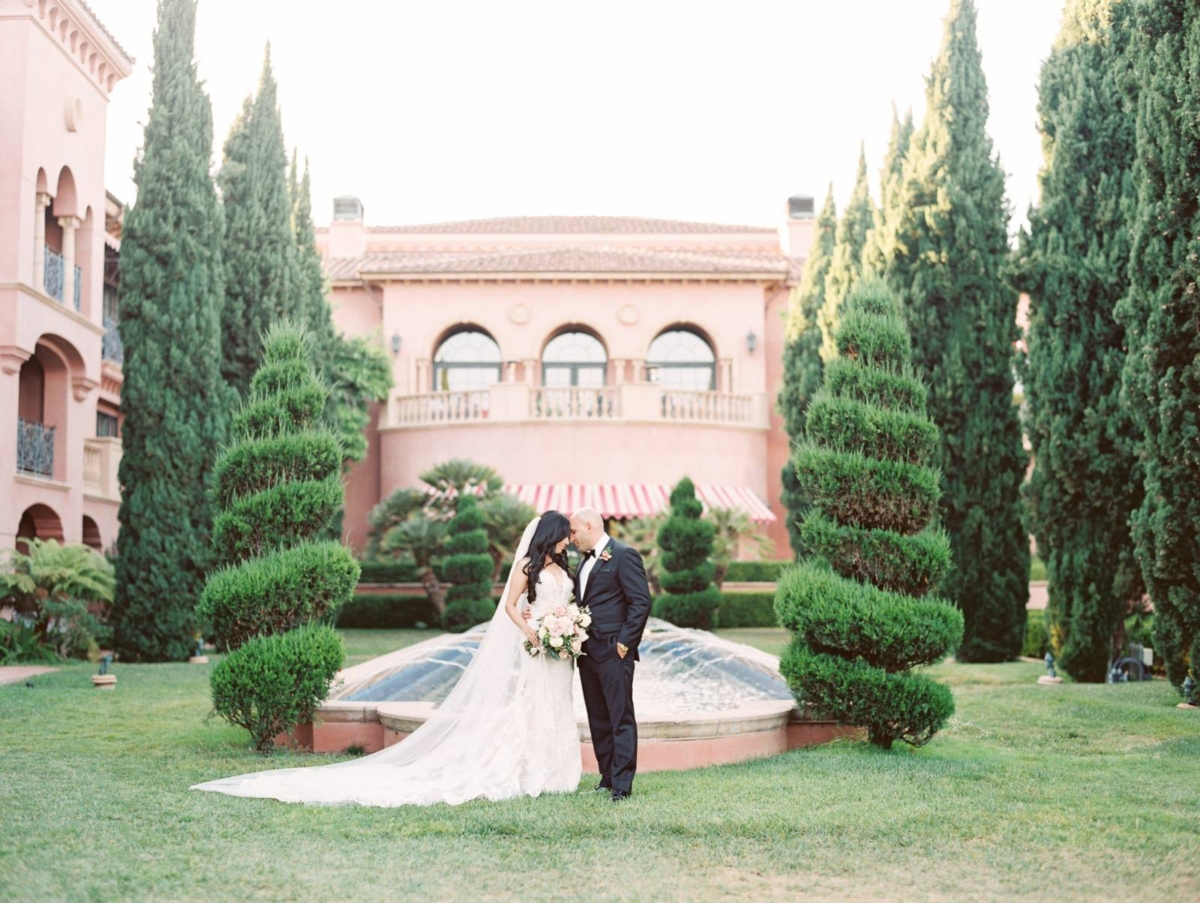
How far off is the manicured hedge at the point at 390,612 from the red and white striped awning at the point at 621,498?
4.08 m

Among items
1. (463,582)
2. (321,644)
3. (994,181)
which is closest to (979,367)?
(994,181)

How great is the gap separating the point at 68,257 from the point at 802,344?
57.0ft

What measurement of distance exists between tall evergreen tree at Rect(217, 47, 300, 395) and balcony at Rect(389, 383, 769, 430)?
26.5ft

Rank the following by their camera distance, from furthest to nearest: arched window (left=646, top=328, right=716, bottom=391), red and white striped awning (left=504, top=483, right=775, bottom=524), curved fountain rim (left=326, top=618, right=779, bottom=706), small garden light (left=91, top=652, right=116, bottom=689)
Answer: arched window (left=646, top=328, right=716, bottom=391), red and white striped awning (left=504, top=483, right=775, bottom=524), small garden light (left=91, top=652, right=116, bottom=689), curved fountain rim (left=326, top=618, right=779, bottom=706)

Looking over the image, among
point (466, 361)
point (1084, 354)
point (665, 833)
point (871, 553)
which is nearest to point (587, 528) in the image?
point (665, 833)

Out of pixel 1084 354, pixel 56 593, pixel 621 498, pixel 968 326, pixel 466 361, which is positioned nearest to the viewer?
pixel 1084 354

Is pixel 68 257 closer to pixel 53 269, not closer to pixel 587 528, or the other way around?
pixel 53 269

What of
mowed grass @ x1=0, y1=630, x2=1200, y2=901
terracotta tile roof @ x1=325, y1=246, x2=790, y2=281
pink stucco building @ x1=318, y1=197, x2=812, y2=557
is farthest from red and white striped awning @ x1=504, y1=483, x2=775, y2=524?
mowed grass @ x1=0, y1=630, x2=1200, y2=901

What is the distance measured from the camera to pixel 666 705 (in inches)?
505

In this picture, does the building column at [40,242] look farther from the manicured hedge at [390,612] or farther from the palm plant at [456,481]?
the manicured hedge at [390,612]

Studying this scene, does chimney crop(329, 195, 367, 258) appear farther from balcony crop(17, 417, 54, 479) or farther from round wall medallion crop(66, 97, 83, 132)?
balcony crop(17, 417, 54, 479)

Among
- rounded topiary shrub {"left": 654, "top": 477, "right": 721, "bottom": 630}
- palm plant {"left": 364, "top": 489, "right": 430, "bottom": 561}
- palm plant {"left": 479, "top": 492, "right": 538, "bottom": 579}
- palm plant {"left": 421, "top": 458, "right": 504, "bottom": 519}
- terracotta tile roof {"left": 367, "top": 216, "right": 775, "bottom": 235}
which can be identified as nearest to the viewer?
rounded topiary shrub {"left": 654, "top": 477, "right": 721, "bottom": 630}

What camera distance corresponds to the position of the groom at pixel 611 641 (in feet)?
27.5

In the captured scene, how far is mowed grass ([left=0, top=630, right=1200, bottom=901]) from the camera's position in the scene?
618 cm
